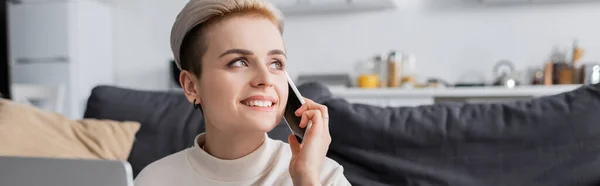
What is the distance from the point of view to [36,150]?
36.7 inches

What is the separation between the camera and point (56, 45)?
11.1ft

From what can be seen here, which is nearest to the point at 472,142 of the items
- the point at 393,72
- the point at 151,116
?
the point at 151,116

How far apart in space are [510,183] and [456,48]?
8.14 ft

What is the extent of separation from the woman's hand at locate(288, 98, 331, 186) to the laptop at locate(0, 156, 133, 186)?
0.18 metres

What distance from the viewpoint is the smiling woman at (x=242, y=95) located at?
55cm

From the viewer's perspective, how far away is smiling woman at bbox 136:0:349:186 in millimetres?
547

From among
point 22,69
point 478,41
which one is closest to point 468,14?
point 478,41

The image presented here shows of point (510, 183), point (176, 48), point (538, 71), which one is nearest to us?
point (176, 48)

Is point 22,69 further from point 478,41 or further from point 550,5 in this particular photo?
point 550,5

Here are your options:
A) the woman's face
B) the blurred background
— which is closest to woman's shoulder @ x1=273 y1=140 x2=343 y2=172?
the woman's face

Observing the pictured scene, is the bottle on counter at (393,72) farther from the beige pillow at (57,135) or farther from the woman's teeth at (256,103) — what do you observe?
the woman's teeth at (256,103)

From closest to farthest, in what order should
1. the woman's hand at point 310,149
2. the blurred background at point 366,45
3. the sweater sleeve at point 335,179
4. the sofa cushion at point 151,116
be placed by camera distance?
the woman's hand at point 310,149, the sweater sleeve at point 335,179, the sofa cushion at point 151,116, the blurred background at point 366,45

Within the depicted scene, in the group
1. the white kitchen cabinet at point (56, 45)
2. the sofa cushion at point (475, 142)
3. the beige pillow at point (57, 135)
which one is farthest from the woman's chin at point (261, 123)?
the white kitchen cabinet at point (56, 45)

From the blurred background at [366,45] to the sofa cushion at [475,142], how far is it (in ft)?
5.92
